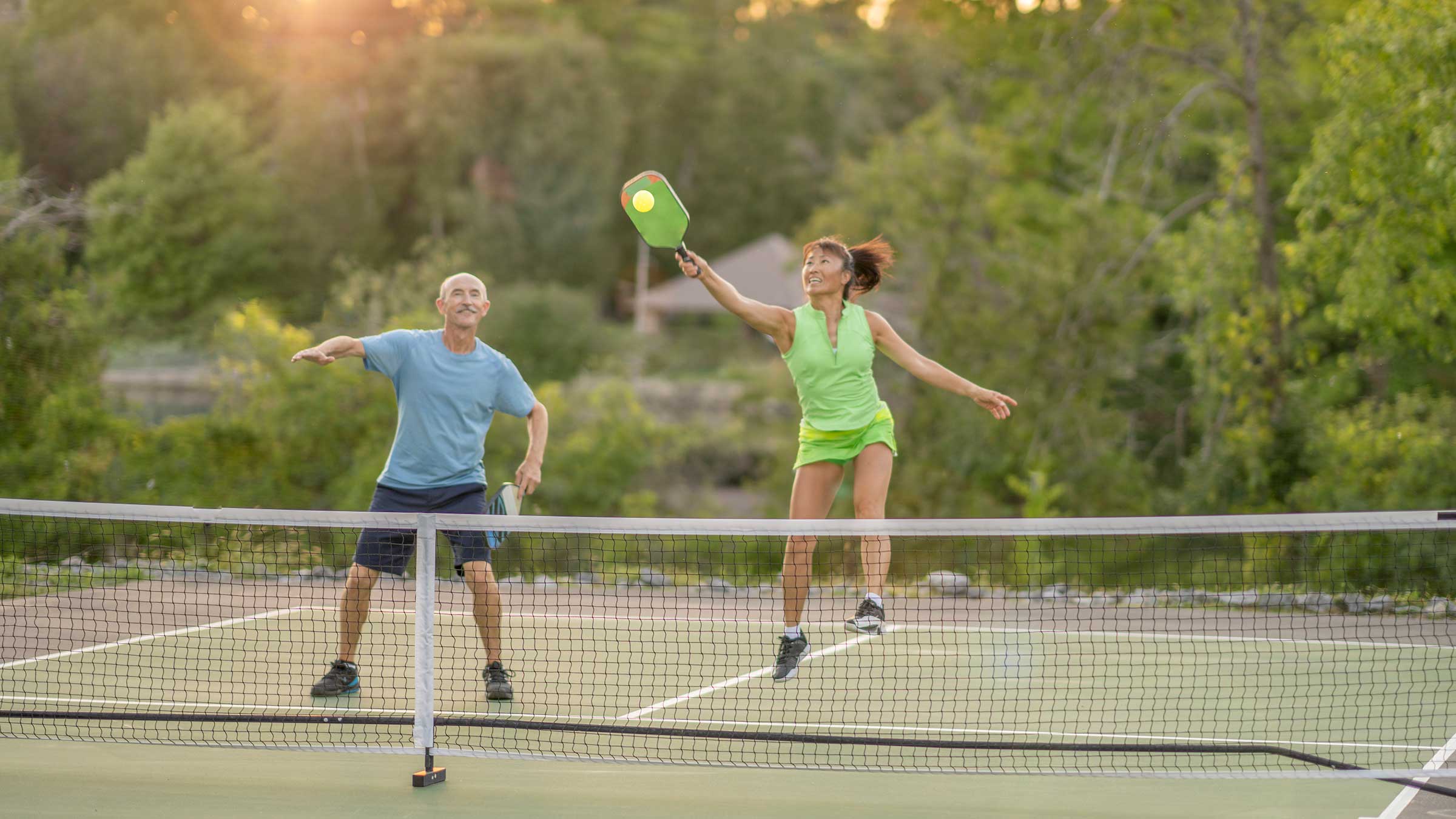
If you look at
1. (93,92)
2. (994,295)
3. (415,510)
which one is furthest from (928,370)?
(93,92)

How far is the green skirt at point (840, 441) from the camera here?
21.5ft

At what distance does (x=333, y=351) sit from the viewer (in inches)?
233

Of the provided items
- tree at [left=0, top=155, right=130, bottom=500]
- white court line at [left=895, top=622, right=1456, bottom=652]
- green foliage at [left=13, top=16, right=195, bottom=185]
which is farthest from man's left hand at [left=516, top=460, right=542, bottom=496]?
green foliage at [left=13, top=16, right=195, bottom=185]

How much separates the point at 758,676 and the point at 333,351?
291 cm

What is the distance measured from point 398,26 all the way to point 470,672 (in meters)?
49.3

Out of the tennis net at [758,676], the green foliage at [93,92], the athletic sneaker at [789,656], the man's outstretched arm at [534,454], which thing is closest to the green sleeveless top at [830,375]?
the tennis net at [758,676]

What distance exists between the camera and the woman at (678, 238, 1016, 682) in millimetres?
6395

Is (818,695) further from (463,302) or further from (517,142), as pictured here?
(517,142)

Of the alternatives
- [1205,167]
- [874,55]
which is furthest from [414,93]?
[1205,167]

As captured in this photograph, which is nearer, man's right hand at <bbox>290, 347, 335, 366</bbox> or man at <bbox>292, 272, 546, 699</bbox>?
man's right hand at <bbox>290, 347, 335, 366</bbox>

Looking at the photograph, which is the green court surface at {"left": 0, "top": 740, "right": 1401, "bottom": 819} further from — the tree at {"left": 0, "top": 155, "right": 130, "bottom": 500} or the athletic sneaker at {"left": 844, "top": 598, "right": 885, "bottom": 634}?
the tree at {"left": 0, "top": 155, "right": 130, "bottom": 500}

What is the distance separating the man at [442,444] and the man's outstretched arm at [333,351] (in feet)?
0.23

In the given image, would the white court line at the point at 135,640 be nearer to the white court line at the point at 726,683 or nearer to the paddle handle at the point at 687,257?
the white court line at the point at 726,683

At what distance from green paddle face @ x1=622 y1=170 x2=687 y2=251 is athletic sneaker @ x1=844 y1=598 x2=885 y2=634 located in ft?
5.83
